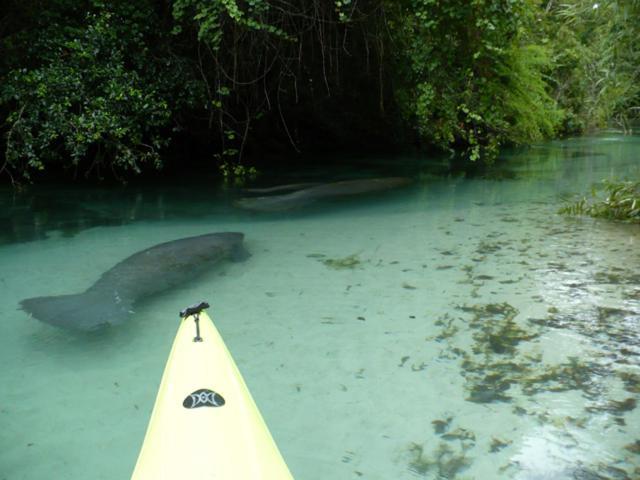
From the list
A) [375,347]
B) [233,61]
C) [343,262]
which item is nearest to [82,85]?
[233,61]

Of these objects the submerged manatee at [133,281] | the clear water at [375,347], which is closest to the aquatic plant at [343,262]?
the clear water at [375,347]

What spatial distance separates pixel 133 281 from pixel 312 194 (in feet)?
14.7

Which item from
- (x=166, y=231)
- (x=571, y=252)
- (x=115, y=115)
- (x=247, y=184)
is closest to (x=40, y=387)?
(x=166, y=231)

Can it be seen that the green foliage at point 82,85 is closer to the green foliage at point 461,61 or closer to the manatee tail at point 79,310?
the green foliage at point 461,61

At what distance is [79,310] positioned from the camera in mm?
4367

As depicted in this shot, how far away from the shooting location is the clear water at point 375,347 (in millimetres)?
2943

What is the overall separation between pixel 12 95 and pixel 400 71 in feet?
18.1

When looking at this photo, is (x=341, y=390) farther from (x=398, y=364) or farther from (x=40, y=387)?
(x=40, y=387)

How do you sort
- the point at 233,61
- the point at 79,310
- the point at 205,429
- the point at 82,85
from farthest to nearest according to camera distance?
the point at 233,61, the point at 82,85, the point at 79,310, the point at 205,429

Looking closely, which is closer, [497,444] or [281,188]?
[497,444]

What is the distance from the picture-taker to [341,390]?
3.51m

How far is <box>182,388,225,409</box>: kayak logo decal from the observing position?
2209 millimetres

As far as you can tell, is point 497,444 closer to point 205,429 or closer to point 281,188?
point 205,429

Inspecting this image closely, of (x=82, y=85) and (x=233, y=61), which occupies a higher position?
(x=233, y=61)
